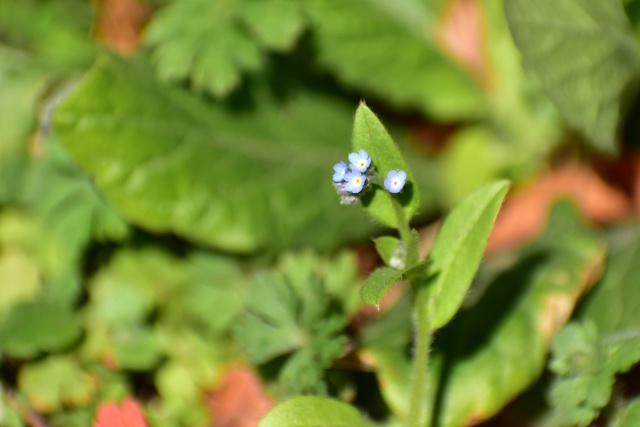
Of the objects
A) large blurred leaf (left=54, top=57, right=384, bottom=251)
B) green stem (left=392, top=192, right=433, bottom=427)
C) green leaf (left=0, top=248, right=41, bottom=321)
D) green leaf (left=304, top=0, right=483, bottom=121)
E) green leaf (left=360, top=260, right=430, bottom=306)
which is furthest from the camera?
green leaf (left=304, top=0, right=483, bottom=121)

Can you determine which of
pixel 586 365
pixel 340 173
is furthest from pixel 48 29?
pixel 586 365

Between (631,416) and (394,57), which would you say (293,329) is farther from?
(394,57)

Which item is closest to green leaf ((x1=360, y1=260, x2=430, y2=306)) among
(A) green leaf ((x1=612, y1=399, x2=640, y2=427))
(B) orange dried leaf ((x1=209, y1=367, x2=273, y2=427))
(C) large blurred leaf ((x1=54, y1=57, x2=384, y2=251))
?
(A) green leaf ((x1=612, y1=399, x2=640, y2=427))

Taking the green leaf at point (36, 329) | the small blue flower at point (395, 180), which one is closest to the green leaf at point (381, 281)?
the small blue flower at point (395, 180)

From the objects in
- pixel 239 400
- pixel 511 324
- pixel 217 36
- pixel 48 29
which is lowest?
pixel 239 400

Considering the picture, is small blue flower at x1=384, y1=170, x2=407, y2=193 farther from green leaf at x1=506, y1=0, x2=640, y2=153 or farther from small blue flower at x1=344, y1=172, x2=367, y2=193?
green leaf at x1=506, y1=0, x2=640, y2=153

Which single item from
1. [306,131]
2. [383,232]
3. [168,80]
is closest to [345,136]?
[306,131]
